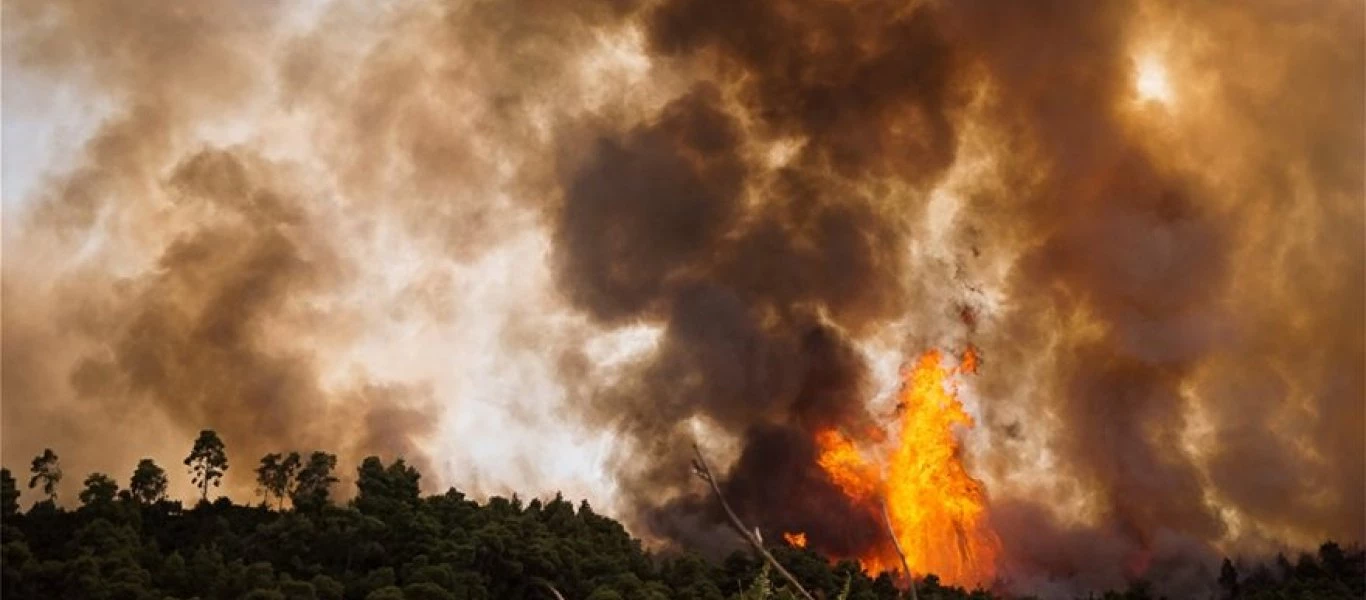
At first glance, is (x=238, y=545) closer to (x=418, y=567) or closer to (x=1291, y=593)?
(x=418, y=567)

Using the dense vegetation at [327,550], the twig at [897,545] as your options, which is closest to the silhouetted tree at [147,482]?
the dense vegetation at [327,550]

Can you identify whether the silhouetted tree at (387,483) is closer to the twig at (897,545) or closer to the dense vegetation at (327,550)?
the dense vegetation at (327,550)

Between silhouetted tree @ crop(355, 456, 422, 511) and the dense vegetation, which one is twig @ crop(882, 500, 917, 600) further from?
silhouetted tree @ crop(355, 456, 422, 511)

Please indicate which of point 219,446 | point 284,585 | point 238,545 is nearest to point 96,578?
point 284,585

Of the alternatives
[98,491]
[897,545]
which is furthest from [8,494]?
[897,545]

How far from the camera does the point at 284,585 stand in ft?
390

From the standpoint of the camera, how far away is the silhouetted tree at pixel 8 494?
5246 inches

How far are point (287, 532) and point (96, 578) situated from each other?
3032 centimetres

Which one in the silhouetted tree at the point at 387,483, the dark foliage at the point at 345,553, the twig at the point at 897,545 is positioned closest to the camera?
the twig at the point at 897,545

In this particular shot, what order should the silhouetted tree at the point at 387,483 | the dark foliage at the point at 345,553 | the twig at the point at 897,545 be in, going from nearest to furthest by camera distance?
the twig at the point at 897,545, the dark foliage at the point at 345,553, the silhouetted tree at the point at 387,483

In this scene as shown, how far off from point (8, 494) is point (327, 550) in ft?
106

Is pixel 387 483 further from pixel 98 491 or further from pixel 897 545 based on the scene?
pixel 897 545

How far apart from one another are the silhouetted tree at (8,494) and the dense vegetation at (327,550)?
154mm

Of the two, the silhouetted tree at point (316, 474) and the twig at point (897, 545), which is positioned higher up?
the silhouetted tree at point (316, 474)
